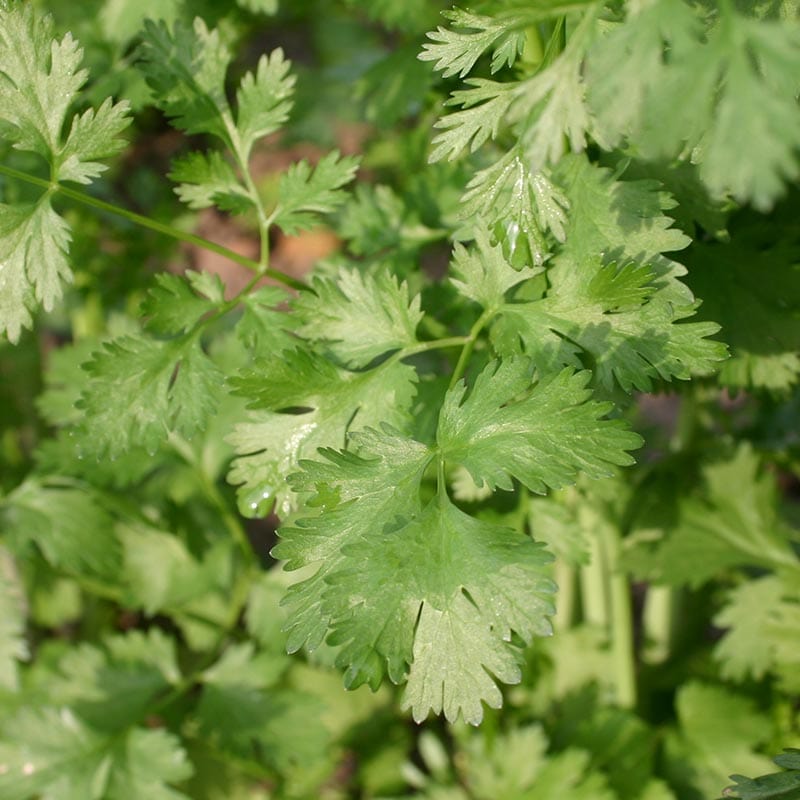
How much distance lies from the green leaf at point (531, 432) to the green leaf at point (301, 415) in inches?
Answer: 3.8

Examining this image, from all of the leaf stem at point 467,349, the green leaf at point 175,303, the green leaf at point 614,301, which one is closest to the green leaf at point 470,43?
the green leaf at point 614,301

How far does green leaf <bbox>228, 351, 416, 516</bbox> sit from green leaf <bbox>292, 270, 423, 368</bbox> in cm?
2

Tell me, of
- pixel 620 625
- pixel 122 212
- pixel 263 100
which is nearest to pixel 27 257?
pixel 122 212

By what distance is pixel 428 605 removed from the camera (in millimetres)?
803

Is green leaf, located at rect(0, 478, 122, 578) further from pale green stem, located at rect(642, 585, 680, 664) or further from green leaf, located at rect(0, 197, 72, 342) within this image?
pale green stem, located at rect(642, 585, 680, 664)

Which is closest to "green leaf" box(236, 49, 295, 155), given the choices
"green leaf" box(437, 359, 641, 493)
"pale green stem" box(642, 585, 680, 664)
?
"green leaf" box(437, 359, 641, 493)

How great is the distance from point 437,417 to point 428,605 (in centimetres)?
24

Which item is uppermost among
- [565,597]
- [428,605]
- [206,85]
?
[206,85]

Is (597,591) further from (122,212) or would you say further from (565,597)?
(122,212)

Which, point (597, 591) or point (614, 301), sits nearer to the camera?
point (614, 301)

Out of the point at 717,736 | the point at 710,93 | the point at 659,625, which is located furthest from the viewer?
the point at 659,625

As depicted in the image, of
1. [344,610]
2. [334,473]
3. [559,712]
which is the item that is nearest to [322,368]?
[334,473]

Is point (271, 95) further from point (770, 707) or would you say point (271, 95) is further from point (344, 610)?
point (770, 707)

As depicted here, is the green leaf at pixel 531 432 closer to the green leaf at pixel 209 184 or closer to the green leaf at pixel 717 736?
the green leaf at pixel 209 184
